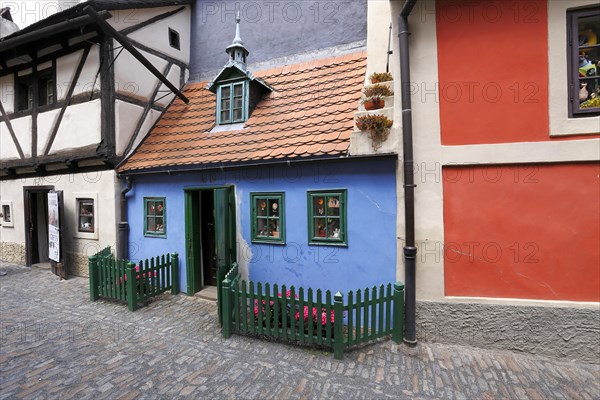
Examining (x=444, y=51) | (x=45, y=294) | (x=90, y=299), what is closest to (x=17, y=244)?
(x=45, y=294)

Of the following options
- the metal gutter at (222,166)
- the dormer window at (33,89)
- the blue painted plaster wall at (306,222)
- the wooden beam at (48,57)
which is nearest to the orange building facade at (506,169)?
the blue painted plaster wall at (306,222)

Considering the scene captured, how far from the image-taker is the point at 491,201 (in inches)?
166

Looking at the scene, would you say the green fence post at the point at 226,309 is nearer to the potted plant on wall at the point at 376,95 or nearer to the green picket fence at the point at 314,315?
the green picket fence at the point at 314,315

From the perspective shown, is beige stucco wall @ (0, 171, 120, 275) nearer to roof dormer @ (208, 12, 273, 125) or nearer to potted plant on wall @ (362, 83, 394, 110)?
roof dormer @ (208, 12, 273, 125)

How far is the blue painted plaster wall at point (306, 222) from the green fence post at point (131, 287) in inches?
43.2

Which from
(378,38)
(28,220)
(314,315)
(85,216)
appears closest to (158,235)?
(85,216)

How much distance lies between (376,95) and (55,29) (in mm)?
7247

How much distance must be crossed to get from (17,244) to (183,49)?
845cm

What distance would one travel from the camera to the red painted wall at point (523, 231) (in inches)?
154

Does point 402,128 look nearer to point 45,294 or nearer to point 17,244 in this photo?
point 45,294

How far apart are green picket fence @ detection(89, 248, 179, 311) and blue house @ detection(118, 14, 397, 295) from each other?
0.32m

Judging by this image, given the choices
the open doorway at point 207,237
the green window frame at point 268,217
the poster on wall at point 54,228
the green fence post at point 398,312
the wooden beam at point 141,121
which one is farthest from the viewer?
the poster on wall at point 54,228

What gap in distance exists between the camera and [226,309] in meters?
4.58

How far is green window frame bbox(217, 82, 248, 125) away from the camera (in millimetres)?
6820
